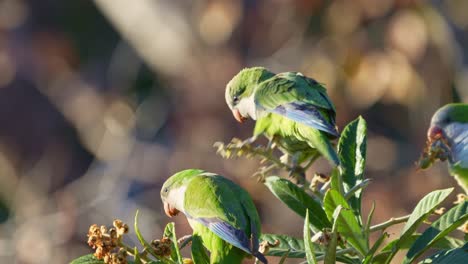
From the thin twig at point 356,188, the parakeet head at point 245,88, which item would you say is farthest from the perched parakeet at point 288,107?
the thin twig at point 356,188

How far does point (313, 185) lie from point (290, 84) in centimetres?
37

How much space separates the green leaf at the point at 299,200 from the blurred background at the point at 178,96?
543 centimetres

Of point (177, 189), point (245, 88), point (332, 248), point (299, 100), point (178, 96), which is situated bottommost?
point (332, 248)

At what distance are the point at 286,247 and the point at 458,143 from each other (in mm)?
1067

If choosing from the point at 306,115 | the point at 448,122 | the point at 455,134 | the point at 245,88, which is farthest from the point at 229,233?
the point at 448,122

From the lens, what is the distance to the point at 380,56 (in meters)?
8.30

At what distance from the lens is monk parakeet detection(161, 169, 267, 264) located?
1.69 meters

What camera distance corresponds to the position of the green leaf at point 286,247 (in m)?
1.72

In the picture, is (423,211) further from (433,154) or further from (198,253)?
(433,154)

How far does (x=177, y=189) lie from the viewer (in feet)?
6.17

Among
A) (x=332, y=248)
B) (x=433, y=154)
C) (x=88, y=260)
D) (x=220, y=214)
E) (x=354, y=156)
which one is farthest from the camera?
(x=433, y=154)

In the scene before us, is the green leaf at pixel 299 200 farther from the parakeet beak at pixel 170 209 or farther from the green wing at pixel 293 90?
the green wing at pixel 293 90

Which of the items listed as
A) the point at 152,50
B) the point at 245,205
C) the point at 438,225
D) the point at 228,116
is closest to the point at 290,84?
the point at 245,205

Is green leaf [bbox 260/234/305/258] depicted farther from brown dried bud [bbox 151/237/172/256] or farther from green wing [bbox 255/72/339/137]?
green wing [bbox 255/72/339/137]
